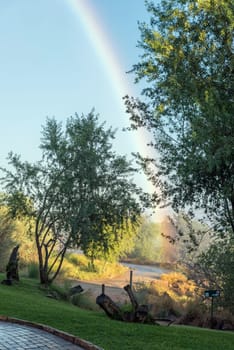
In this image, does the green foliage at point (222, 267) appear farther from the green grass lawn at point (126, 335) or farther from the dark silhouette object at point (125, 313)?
the green grass lawn at point (126, 335)

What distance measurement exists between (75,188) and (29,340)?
626 inches

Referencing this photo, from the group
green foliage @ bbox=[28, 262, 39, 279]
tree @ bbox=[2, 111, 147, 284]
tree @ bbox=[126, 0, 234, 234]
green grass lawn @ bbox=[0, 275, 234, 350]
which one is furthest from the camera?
green foliage @ bbox=[28, 262, 39, 279]

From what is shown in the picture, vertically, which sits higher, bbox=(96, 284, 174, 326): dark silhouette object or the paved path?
bbox=(96, 284, 174, 326): dark silhouette object

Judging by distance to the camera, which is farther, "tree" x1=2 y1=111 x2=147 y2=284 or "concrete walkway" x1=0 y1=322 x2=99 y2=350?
"tree" x1=2 y1=111 x2=147 y2=284

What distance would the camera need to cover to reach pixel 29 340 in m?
7.16

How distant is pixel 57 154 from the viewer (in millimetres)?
23109

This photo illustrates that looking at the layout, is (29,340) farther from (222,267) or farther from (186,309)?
(186,309)

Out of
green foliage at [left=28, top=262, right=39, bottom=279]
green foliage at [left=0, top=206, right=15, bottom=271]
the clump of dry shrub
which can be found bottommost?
the clump of dry shrub

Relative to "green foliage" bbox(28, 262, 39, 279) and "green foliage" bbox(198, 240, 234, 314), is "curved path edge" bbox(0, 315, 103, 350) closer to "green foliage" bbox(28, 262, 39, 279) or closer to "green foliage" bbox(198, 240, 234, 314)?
"green foliage" bbox(198, 240, 234, 314)

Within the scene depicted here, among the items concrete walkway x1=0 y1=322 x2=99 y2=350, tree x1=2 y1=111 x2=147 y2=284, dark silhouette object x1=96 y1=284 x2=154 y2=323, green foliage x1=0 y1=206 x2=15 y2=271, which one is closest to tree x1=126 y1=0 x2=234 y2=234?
dark silhouette object x1=96 y1=284 x2=154 y2=323

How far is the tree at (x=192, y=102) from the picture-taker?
9852 mm

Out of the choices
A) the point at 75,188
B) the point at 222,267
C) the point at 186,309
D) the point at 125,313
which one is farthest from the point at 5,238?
the point at 125,313

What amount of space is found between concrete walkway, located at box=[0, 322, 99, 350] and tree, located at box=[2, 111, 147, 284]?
13955mm

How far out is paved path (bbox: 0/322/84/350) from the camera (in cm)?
669
